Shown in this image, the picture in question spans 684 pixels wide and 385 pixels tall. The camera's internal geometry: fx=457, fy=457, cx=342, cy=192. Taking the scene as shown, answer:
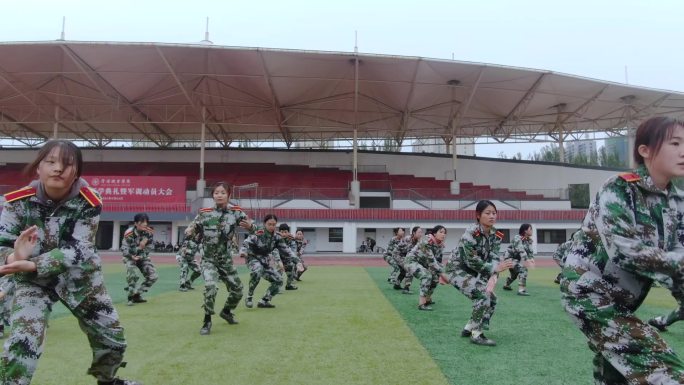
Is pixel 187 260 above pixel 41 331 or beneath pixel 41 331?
beneath

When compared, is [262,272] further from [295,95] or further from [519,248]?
[295,95]

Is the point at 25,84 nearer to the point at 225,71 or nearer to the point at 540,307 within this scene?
the point at 225,71

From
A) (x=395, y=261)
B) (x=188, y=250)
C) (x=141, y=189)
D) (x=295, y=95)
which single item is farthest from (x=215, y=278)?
(x=141, y=189)

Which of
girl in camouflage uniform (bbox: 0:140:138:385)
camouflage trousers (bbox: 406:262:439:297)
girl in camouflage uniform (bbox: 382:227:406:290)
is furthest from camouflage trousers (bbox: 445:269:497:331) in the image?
girl in camouflage uniform (bbox: 382:227:406:290)

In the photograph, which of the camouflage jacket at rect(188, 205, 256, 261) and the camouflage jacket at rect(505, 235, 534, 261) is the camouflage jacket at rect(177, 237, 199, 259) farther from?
the camouflage jacket at rect(505, 235, 534, 261)

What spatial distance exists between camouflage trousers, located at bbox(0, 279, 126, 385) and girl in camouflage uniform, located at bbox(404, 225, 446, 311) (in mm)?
5979

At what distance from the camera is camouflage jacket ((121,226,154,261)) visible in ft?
32.2

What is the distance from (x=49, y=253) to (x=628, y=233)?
10.7ft


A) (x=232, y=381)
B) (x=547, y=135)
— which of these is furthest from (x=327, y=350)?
(x=547, y=135)

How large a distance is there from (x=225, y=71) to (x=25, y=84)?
50.6 ft

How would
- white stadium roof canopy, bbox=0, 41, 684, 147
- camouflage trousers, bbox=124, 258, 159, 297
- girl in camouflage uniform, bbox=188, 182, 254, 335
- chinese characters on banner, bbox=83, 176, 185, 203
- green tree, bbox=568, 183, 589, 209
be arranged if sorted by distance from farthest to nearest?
green tree, bbox=568, 183, 589, 209
chinese characters on banner, bbox=83, 176, 185, 203
white stadium roof canopy, bbox=0, 41, 684, 147
camouflage trousers, bbox=124, 258, 159, 297
girl in camouflage uniform, bbox=188, 182, 254, 335

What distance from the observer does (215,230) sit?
21.0 ft

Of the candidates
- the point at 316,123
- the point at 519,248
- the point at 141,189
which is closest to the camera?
the point at 519,248

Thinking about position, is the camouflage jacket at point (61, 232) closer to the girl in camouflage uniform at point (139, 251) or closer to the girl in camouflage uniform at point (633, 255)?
the girl in camouflage uniform at point (633, 255)
